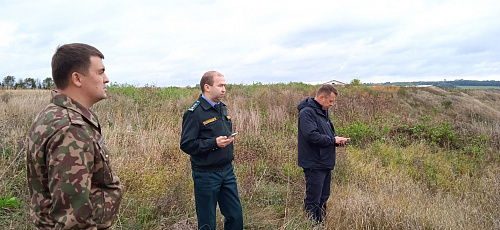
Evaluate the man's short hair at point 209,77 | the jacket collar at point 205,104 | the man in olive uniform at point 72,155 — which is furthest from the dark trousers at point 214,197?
the man in olive uniform at point 72,155

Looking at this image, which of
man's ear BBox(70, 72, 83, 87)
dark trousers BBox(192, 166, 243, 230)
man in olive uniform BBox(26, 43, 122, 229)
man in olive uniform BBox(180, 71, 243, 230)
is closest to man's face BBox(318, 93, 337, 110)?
man in olive uniform BBox(180, 71, 243, 230)

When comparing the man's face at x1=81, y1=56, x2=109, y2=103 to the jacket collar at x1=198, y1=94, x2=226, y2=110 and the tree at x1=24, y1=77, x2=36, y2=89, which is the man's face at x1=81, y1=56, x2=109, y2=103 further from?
the tree at x1=24, y1=77, x2=36, y2=89

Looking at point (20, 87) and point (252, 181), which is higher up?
point (20, 87)

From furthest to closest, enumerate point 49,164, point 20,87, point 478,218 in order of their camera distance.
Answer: point 20,87 < point 478,218 < point 49,164

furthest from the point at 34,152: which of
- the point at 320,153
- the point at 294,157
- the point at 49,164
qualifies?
the point at 294,157

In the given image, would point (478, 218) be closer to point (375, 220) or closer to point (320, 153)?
point (375, 220)

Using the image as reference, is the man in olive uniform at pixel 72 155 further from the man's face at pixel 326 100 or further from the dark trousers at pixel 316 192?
the man's face at pixel 326 100

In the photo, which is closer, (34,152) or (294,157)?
(34,152)

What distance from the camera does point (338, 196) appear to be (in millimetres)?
4789

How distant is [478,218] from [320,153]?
84.7 inches

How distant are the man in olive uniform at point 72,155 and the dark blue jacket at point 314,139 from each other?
243 centimetres

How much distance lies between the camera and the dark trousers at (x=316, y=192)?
12.6 feet

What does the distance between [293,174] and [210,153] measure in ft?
10.7

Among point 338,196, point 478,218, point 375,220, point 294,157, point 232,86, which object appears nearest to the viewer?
point 375,220
